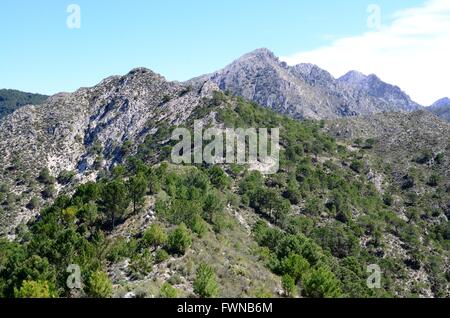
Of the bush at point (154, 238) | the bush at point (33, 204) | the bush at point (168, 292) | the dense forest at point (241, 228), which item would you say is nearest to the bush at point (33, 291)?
the dense forest at point (241, 228)

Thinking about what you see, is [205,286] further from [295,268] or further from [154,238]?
[295,268]

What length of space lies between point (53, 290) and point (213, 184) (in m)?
53.9

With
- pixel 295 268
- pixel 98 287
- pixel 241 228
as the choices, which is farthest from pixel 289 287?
pixel 241 228

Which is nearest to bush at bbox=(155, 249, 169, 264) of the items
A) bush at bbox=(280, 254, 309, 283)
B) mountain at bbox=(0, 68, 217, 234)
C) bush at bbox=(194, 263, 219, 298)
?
bush at bbox=(194, 263, 219, 298)

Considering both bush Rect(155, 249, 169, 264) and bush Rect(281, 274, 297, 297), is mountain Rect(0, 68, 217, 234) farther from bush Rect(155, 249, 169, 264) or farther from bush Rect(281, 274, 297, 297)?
bush Rect(281, 274, 297, 297)

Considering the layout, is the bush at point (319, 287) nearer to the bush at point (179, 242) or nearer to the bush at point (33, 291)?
the bush at point (179, 242)

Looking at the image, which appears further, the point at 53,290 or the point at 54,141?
the point at 54,141

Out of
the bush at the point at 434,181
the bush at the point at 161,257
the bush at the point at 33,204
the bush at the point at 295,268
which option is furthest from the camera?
the bush at the point at 33,204

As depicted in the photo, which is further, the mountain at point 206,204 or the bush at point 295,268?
the bush at point 295,268
